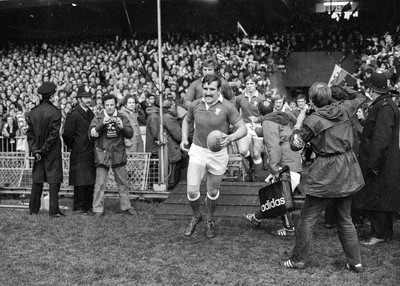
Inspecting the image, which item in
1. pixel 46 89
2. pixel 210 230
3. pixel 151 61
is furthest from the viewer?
pixel 151 61

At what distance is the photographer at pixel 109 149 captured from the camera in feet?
28.6

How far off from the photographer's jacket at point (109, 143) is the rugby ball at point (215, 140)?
7.64 feet

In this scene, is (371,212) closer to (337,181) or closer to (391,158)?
(391,158)

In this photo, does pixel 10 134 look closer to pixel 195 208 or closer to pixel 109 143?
pixel 109 143

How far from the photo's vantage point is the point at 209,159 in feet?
23.3

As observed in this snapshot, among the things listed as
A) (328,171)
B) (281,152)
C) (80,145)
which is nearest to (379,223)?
(281,152)

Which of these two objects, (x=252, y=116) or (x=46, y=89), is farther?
(x=252, y=116)

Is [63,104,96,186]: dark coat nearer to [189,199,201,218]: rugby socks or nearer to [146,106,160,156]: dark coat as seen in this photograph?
[146,106,160,156]: dark coat

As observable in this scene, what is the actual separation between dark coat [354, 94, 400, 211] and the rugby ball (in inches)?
67.7

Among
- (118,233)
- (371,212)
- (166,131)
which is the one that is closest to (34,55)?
(166,131)

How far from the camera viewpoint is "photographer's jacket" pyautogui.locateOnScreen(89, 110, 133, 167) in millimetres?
8773

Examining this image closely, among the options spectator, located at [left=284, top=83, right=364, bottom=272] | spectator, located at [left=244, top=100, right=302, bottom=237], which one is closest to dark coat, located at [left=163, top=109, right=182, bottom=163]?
spectator, located at [left=244, top=100, right=302, bottom=237]

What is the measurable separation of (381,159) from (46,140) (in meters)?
5.08

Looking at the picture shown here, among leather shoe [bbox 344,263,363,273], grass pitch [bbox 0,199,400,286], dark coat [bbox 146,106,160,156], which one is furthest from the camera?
dark coat [bbox 146,106,160,156]
